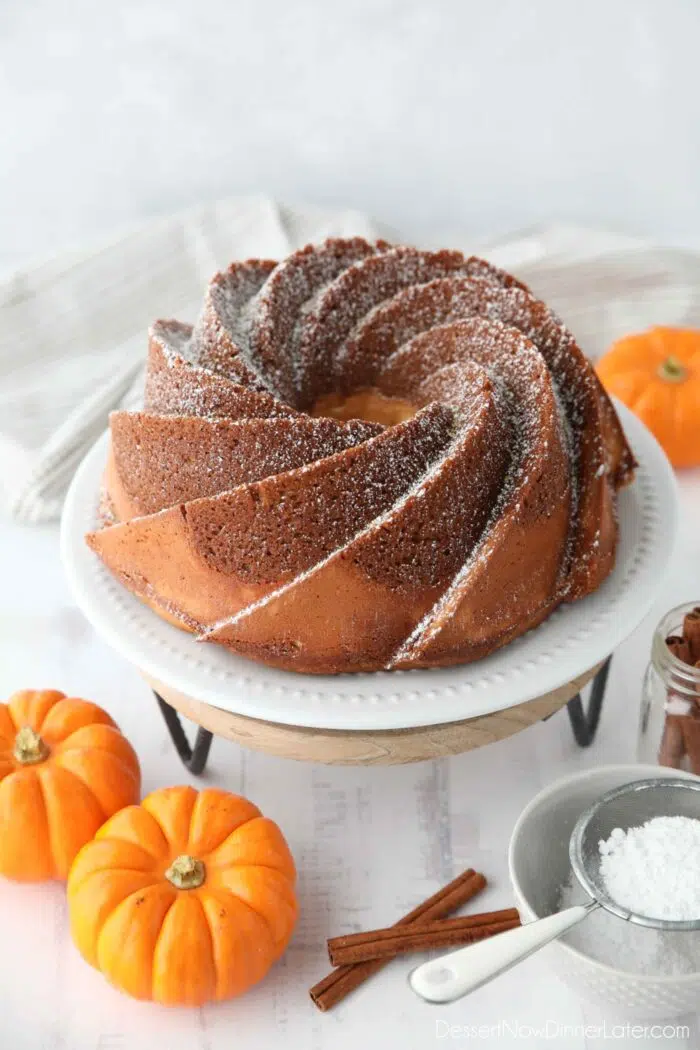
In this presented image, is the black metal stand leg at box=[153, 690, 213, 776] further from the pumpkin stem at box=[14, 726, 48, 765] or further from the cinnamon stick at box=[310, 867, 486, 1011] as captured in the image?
the cinnamon stick at box=[310, 867, 486, 1011]

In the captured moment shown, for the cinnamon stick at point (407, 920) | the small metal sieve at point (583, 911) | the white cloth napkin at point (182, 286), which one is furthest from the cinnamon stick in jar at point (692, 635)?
the white cloth napkin at point (182, 286)

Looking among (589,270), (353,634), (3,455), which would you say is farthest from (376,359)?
(589,270)

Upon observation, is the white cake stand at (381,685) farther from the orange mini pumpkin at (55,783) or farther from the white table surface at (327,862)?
the white table surface at (327,862)

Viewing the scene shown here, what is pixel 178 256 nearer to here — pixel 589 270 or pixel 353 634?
pixel 589 270

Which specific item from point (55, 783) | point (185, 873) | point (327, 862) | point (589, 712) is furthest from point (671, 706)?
point (55, 783)

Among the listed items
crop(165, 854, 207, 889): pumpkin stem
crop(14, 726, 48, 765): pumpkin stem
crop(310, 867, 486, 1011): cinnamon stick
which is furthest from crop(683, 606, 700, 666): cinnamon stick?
crop(14, 726, 48, 765): pumpkin stem
